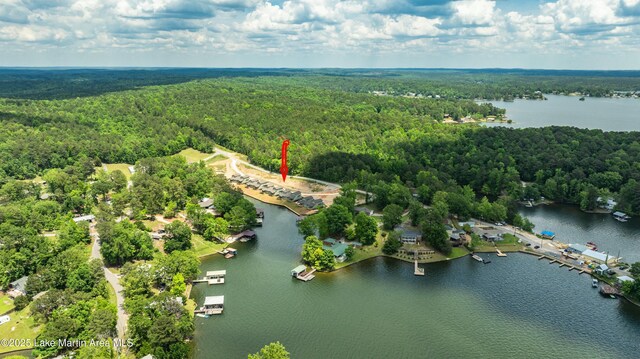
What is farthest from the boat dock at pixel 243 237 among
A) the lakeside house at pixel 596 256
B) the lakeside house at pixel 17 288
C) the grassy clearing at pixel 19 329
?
the lakeside house at pixel 596 256

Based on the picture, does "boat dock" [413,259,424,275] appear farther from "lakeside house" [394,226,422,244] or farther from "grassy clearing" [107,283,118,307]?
"grassy clearing" [107,283,118,307]

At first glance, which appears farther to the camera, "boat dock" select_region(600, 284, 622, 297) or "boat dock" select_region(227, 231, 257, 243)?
"boat dock" select_region(227, 231, 257, 243)

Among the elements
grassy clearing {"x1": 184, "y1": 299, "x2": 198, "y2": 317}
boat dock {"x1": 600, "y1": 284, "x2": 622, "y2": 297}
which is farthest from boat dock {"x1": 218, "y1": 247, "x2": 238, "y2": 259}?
boat dock {"x1": 600, "y1": 284, "x2": 622, "y2": 297}

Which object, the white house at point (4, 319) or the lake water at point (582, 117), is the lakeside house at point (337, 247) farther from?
the lake water at point (582, 117)

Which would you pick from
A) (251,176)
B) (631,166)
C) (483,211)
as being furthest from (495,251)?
(251,176)

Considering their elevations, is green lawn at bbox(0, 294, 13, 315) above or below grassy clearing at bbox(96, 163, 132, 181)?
below

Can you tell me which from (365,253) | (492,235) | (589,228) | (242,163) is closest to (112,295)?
(365,253)

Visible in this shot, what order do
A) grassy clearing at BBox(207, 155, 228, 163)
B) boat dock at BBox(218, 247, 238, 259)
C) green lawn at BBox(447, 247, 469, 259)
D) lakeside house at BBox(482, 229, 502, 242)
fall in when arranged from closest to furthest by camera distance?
green lawn at BBox(447, 247, 469, 259) < boat dock at BBox(218, 247, 238, 259) < lakeside house at BBox(482, 229, 502, 242) < grassy clearing at BBox(207, 155, 228, 163)

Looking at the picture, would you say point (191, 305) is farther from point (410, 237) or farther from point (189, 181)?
point (189, 181)

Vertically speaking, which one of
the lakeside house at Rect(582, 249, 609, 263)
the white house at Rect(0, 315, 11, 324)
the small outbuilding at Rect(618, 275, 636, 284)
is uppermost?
the lakeside house at Rect(582, 249, 609, 263)
